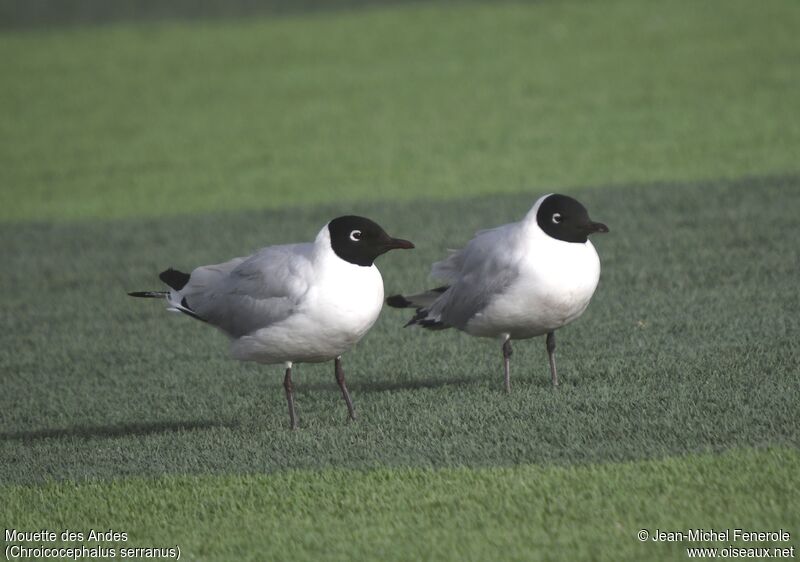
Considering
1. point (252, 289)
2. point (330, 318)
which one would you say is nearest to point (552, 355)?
point (330, 318)

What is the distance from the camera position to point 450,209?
1290 centimetres

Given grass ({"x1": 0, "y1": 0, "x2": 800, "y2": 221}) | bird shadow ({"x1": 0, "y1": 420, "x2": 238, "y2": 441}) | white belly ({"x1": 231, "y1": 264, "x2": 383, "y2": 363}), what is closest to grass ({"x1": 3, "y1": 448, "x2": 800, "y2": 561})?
white belly ({"x1": 231, "y1": 264, "x2": 383, "y2": 363})

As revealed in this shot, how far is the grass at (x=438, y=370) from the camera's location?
6.36 metres

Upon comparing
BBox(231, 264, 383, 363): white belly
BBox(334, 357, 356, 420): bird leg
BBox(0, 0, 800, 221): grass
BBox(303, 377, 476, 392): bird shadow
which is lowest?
BBox(303, 377, 476, 392): bird shadow

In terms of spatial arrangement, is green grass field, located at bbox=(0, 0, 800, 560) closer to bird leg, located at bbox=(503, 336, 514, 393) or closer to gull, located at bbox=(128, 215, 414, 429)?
bird leg, located at bbox=(503, 336, 514, 393)

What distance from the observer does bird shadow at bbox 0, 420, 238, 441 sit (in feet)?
23.7

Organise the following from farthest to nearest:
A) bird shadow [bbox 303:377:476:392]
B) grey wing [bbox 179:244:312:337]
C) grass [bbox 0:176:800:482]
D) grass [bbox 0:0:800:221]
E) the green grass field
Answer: grass [bbox 0:0:800:221] → bird shadow [bbox 303:377:476:392] → grey wing [bbox 179:244:312:337] → grass [bbox 0:176:800:482] → the green grass field

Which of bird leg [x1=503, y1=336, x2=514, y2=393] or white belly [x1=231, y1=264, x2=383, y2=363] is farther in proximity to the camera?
bird leg [x1=503, y1=336, x2=514, y2=393]

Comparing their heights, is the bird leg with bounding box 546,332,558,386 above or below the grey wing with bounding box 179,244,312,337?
below

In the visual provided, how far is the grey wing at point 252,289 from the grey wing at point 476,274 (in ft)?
3.25

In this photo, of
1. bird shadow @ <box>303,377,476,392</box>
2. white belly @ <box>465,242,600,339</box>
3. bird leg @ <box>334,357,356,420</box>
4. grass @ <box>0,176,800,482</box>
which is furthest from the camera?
bird shadow @ <box>303,377,476,392</box>

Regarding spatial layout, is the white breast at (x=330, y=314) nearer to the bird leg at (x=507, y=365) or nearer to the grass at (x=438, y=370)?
the grass at (x=438, y=370)

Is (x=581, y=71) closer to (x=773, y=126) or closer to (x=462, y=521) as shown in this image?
(x=773, y=126)

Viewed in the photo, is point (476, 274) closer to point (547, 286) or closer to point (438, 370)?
point (547, 286)
